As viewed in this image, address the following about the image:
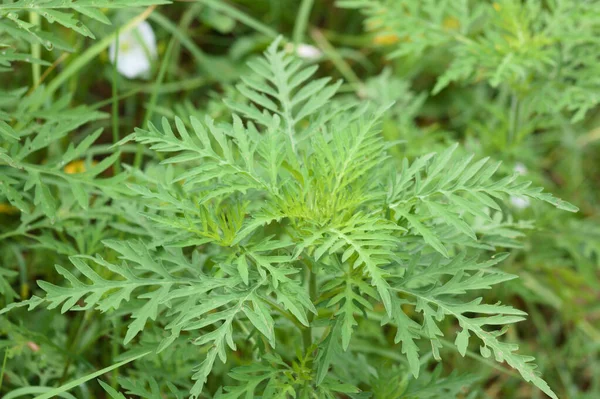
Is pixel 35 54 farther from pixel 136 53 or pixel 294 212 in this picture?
pixel 294 212

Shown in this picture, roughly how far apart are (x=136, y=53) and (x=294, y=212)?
1833 millimetres

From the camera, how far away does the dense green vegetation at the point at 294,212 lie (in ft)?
4.42

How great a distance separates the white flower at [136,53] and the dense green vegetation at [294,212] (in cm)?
1

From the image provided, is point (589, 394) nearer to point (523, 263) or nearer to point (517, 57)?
point (523, 263)

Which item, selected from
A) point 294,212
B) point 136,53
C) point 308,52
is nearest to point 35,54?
point 136,53

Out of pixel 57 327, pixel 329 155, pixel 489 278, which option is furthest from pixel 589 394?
pixel 57 327

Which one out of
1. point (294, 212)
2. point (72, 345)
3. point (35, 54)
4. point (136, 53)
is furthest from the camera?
point (136, 53)

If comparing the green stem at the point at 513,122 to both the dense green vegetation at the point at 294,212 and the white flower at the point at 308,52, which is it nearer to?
the dense green vegetation at the point at 294,212

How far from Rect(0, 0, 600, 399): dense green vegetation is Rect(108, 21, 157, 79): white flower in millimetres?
10

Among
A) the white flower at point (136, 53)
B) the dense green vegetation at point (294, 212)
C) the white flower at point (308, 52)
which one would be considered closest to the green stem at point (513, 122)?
the dense green vegetation at point (294, 212)

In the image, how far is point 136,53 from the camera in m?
2.98

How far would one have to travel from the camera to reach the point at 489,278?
4.41ft

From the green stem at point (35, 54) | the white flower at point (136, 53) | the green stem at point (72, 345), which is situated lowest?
the green stem at point (72, 345)

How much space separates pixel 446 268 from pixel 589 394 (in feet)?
4.49
